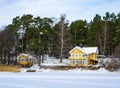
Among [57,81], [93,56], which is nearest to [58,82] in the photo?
[57,81]

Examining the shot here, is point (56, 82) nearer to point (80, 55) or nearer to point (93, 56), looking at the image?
point (80, 55)

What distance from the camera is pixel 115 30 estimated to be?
59219 mm

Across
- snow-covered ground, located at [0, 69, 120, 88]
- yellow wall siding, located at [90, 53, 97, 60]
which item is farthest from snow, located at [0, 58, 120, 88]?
yellow wall siding, located at [90, 53, 97, 60]

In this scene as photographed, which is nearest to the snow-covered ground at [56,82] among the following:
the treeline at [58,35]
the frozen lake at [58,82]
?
the frozen lake at [58,82]

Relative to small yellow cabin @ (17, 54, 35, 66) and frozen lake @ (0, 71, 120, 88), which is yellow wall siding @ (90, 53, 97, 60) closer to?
small yellow cabin @ (17, 54, 35, 66)

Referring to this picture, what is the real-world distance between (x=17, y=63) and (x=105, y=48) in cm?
1747

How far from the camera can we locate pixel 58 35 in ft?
184

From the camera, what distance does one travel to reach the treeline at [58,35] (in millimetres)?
54562

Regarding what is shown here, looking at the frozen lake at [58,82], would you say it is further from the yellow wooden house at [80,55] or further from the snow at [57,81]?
the yellow wooden house at [80,55]

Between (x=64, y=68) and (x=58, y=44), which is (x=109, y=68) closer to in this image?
(x=64, y=68)

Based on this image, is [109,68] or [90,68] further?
[90,68]

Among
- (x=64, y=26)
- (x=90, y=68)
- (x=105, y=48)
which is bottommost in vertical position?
(x=90, y=68)

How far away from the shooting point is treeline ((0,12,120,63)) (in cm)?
5456

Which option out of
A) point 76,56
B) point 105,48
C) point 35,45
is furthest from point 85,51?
point 35,45
